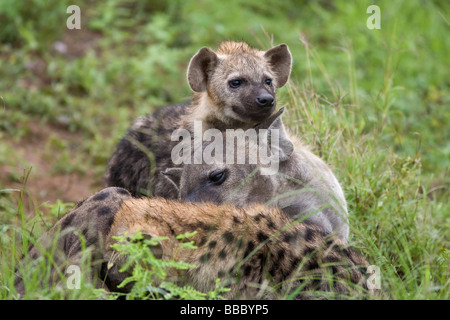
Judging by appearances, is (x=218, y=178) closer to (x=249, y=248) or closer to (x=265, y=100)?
(x=249, y=248)

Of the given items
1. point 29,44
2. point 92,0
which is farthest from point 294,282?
point 92,0

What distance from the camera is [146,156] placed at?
5324mm

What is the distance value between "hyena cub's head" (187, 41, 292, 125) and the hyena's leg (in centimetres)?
147

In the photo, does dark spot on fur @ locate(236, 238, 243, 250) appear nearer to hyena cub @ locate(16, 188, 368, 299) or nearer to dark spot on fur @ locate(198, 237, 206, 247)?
hyena cub @ locate(16, 188, 368, 299)

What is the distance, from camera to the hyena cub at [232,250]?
3.29 m

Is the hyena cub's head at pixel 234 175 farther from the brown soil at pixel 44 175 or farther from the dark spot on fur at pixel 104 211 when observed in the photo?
the brown soil at pixel 44 175

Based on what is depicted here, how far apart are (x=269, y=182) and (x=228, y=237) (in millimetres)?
818

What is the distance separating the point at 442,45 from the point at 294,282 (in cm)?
664

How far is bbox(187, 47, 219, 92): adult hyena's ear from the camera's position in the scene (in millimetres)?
5207

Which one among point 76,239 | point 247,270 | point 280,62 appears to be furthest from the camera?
point 280,62

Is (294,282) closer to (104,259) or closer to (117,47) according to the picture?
(104,259)

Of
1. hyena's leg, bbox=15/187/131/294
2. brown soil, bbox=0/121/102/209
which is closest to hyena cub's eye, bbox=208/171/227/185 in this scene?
hyena's leg, bbox=15/187/131/294

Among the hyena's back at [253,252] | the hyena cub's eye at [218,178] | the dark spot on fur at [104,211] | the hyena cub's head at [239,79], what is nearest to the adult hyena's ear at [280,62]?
the hyena cub's head at [239,79]

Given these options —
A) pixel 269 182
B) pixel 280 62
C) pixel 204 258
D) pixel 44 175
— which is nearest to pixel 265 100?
pixel 280 62
